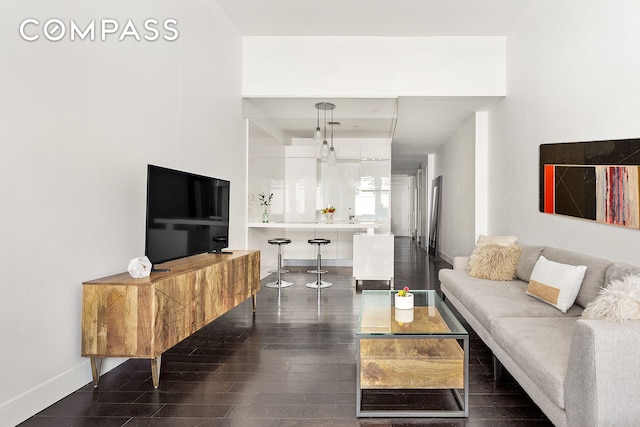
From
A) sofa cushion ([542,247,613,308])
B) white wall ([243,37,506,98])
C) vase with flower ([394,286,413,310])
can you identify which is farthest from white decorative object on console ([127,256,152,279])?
white wall ([243,37,506,98])

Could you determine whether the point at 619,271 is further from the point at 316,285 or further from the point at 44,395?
the point at 316,285

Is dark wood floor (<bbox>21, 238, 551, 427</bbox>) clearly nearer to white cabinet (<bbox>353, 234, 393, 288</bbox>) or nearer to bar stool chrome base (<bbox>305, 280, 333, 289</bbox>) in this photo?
bar stool chrome base (<bbox>305, 280, 333, 289</bbox>)

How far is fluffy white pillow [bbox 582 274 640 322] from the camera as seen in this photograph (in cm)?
171

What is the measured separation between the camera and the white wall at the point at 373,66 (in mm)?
5289

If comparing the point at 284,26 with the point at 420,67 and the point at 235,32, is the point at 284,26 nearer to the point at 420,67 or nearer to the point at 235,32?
the point at 235,32

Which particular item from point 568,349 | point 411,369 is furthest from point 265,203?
point 568,349

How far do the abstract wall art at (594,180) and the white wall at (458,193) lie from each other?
2307mm

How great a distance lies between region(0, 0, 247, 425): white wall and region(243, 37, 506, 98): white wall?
1.97m

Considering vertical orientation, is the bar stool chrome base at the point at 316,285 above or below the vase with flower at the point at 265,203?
below

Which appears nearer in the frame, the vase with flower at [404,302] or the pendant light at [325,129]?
the vase with flower at [404,302]

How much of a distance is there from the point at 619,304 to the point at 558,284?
1.11 meters

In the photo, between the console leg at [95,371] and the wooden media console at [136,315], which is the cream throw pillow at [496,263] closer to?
the wooden media console at [136,315]

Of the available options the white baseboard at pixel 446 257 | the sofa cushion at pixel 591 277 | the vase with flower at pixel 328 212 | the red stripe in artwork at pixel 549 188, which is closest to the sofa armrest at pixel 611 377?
the sofa cushion at pixel 591 277

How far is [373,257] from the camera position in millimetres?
5762
